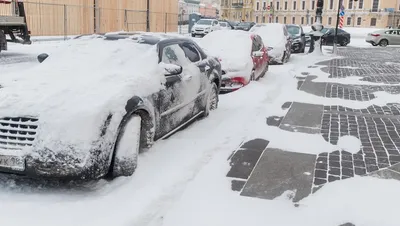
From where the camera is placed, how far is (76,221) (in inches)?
149

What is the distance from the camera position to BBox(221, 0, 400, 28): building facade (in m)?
100

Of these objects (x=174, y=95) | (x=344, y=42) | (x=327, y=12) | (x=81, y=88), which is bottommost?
(x=344, y=42)

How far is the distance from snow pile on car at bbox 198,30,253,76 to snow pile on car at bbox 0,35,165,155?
4.51 meters

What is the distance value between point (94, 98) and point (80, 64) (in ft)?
4.31

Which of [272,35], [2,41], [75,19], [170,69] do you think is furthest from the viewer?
[75,19]

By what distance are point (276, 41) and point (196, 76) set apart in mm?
10852

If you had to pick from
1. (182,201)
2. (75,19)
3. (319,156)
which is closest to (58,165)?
(182,201)

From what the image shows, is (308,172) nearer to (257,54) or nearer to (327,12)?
(257,54)

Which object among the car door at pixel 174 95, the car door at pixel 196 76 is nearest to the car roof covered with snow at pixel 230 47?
the car door at pixel 196 76

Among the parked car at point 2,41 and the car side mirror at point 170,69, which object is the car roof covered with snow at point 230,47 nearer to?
the car side mirror at point 170,69

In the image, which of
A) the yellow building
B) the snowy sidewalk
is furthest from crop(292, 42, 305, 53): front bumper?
the yellow building

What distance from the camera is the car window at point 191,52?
22.3 feet

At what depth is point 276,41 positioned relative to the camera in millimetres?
16938

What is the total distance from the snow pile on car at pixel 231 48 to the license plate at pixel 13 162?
666 centimetres
